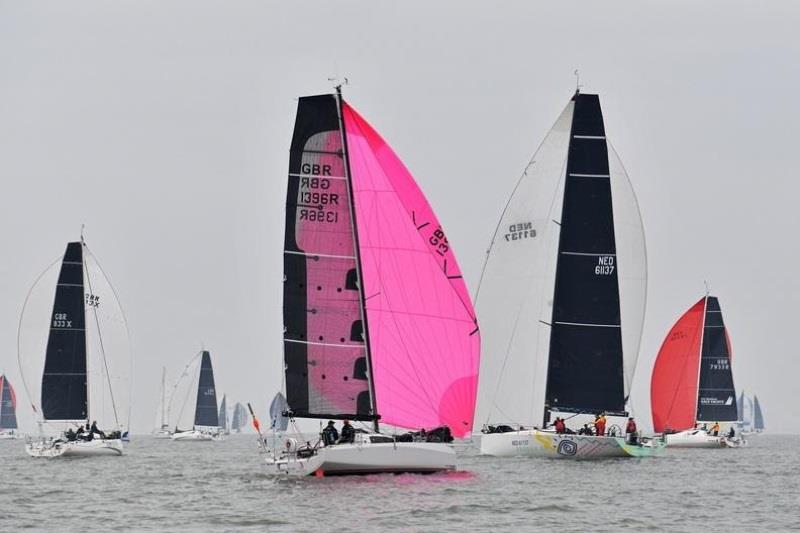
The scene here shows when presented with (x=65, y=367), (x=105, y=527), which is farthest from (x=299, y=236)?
(x=65, y=367)

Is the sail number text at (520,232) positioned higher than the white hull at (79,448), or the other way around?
the sail number text at (520,232)

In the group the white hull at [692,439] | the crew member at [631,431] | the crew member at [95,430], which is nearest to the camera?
the crew member at [631,431]

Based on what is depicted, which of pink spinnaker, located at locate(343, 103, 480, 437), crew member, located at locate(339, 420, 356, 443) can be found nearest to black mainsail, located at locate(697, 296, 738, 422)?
pink spinnaker, located at locate(343, 103, 480, 437)

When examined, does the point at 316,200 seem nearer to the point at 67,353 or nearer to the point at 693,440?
the point at 67,353

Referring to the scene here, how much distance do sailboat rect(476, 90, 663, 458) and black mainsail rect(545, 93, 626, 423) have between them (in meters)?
0.03

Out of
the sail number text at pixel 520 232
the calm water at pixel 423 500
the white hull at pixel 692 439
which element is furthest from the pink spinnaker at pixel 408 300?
the white hull at pixel 692 439

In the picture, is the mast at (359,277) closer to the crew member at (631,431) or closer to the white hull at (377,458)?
the white hull at (377,458)

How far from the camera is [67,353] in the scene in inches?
2491

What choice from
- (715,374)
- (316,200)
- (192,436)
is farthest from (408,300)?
(192,436)

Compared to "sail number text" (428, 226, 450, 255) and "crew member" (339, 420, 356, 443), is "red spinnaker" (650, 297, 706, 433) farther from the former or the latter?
"crew member" (339, 420, 356, 443)

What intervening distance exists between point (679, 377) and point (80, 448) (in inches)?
1244

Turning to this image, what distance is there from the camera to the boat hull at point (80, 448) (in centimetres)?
5994

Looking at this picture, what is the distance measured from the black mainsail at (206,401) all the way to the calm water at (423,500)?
74.4 meters

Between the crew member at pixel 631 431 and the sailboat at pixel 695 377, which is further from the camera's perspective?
the sailboat at pixel 695 377
